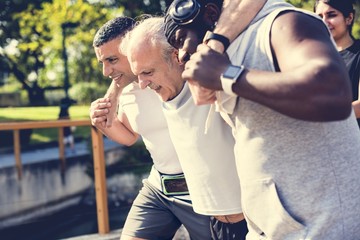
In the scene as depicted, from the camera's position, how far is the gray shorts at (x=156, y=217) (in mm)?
3054

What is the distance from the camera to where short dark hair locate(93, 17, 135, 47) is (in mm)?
3309

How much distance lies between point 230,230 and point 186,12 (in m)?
1.04

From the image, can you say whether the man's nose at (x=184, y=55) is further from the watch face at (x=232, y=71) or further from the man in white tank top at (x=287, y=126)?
the watch face at (x=232, y=71)

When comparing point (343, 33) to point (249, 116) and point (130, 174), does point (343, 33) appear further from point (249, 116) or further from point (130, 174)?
point (130, 174)

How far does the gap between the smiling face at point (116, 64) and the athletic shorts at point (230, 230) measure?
102 centimetres

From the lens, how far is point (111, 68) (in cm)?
327

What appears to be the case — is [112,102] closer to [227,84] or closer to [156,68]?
[156,68]

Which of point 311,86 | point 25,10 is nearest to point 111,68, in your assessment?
point 311,86

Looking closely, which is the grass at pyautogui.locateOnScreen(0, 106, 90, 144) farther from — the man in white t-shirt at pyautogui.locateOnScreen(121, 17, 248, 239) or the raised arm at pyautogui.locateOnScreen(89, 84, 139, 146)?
the man in white t-shirt at pyautogui.locateOnScreen(121, 17, 248, 239)

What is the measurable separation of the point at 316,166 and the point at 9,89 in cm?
3129

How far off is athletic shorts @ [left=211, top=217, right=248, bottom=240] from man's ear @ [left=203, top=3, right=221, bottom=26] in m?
0.93

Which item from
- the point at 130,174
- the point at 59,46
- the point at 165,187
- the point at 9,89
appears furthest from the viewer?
the point at 9,89

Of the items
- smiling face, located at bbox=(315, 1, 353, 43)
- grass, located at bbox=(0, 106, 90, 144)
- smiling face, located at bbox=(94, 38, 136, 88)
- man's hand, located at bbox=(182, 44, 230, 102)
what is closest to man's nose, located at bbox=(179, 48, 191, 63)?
man's hand, located at bbox=(182, 44, 230, 102)

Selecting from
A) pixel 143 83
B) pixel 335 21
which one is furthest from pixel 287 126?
pixel 335 21
